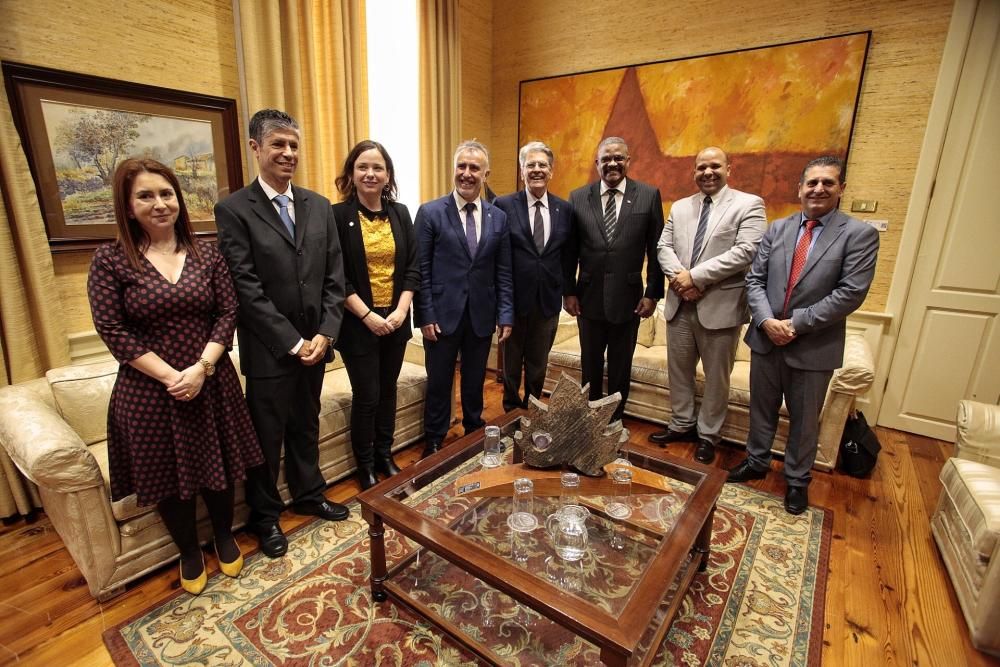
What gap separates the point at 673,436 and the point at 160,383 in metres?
2.51

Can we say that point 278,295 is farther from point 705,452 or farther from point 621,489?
point 705,452

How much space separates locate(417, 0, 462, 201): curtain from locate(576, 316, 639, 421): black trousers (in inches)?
75.6

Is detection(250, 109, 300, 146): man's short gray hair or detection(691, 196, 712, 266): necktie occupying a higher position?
detection(250, 109, 300, 146): man's short gray hair

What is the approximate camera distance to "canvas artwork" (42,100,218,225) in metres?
2.18

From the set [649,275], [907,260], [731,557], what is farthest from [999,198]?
[731,557]

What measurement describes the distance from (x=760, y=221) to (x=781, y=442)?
48.4 inches

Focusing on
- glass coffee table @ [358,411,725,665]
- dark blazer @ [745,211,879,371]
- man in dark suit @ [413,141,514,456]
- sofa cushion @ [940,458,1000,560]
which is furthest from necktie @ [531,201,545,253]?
sofa cushion @ [940,458,1000,560]

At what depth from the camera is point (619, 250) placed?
2.62 meters

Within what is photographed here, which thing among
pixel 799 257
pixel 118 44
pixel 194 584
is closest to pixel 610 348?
pixel 799 257

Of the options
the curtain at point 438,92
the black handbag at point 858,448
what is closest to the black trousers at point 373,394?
the curtain at point 438,92

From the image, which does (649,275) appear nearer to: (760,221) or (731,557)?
(760,221)

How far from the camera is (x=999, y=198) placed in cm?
276

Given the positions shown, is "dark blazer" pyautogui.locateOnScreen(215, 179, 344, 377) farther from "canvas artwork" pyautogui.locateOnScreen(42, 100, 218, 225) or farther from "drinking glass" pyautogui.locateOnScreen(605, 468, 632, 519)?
"drinking glass" pyautogui.locateOnScreen(605, 468, 632, 519)

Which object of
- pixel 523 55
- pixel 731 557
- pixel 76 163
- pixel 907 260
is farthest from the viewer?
pixel 523 55
